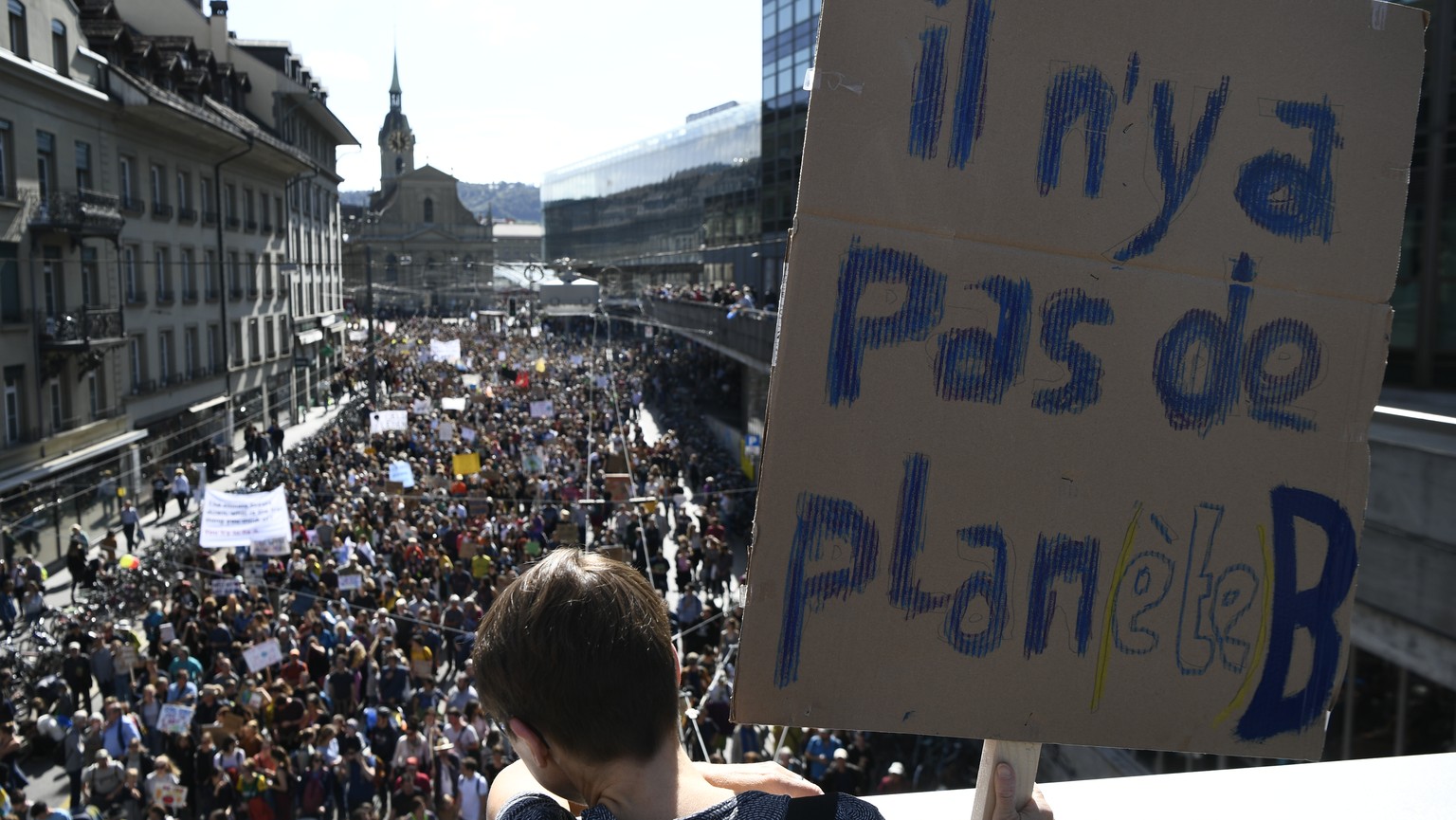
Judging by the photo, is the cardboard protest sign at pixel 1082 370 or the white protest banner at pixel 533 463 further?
the white protest banner at pixel 533 463

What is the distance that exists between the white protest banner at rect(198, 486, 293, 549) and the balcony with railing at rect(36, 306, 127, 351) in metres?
10.9

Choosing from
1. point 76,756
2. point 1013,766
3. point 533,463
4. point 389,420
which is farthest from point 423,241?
point 1013,766

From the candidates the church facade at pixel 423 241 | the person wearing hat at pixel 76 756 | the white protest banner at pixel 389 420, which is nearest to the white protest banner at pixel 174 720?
the person wearing hat at pixel 76 756

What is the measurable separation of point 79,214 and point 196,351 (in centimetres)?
1093

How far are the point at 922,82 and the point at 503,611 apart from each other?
0.99 meters

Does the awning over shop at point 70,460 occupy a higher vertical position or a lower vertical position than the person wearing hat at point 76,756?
lower

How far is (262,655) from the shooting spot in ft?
39.4

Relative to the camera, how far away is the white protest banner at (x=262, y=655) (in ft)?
39.0

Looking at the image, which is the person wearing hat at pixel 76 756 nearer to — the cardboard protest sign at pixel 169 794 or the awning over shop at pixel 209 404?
Answer: the cardboard protest sign at pixel 169 794

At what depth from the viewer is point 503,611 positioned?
162 cm

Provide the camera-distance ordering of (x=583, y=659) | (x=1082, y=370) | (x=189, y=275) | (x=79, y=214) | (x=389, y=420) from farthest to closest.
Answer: (x=189, y=275) < (x=389, y=420) < (x=79, y=214) < (x=1082, y=370) < (x=583, y=659)

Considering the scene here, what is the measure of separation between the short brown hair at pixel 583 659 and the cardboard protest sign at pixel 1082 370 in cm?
22

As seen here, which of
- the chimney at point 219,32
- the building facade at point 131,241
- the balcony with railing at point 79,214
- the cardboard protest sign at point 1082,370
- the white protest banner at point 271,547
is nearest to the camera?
the cardboard protest sign at point 1082,370

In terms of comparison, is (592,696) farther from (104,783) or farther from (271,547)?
(271,547)
